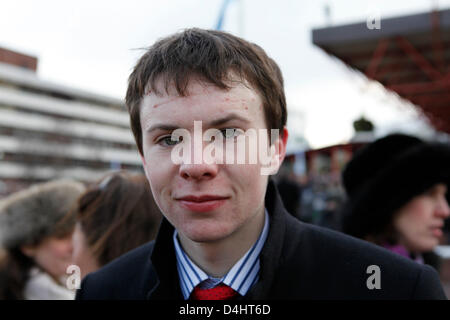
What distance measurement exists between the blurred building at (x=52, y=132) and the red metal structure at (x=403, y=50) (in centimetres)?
3283

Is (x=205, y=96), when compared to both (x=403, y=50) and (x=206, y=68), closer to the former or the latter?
(x=206, y=68)

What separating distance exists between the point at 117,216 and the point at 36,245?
0.65 meters

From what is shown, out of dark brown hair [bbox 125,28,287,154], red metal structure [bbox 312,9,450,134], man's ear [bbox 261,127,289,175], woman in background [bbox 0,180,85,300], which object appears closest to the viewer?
dark brown hair [bbox 125,28,287,154]

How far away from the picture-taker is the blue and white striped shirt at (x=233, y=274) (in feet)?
5.19

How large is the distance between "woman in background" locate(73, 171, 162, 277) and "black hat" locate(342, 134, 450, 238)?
1.35 m

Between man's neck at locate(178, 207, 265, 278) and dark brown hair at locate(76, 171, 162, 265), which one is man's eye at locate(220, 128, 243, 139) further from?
dark brown hair at locate(76, 171, 162, 265)

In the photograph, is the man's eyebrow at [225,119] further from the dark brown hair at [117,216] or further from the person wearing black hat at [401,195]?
the person wearing black hat at [401,195]

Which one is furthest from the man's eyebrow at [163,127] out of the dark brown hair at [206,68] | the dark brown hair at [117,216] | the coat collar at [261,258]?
the dark brown hair at [117,216]

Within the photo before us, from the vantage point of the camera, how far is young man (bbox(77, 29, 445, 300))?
146cm

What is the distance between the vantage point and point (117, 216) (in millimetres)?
2719

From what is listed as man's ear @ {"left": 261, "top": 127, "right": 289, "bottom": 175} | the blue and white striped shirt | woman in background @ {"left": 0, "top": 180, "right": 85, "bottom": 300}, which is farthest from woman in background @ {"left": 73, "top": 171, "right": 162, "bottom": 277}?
man's ear @ {"left": 261, "top": 127, "right": 289, "bottom": 175}

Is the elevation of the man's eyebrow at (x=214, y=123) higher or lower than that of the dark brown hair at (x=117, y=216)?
higher

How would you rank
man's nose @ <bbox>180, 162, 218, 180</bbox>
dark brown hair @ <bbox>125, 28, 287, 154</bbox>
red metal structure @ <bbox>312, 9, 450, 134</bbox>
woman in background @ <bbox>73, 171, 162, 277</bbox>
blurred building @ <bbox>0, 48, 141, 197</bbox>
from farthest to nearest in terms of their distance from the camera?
1. blurred building @ <bbox>0, 48, 141, 197</bbox>
2. red metal structure @ <bbox>312, 9, 450, 134</bbox>
3. woman in background @ <bbox>73, 171, 162, 277</bbox>
4. dark brown hair @ <bbox>125, 28, 287, 154</bbox>
5. man's nose @ <bbox>180, 162, 218, 180</bbox>
